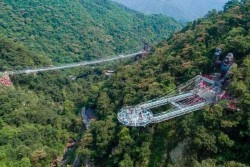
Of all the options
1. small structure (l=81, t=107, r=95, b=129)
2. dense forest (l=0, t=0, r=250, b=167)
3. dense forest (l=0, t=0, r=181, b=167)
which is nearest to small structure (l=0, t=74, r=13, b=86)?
dense forest (l=0, t=0, r=181, b=167)

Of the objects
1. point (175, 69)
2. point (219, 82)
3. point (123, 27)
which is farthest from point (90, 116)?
point (123, 27)

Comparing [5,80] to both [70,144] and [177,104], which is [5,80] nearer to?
[70,144]

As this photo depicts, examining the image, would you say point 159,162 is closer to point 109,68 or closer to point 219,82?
point 219,82

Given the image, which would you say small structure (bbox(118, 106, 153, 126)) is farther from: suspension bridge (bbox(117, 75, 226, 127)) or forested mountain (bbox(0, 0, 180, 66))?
forested mountain (bbox(0, 0, 180, 66))

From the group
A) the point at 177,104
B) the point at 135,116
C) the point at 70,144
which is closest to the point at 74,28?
the point at 70,144

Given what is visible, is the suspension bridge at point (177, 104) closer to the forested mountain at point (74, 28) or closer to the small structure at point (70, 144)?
the small structure at point (70, 144)

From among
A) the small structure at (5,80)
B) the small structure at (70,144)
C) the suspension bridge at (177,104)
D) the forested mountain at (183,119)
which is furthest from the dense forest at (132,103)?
the small structure at (5,80)
